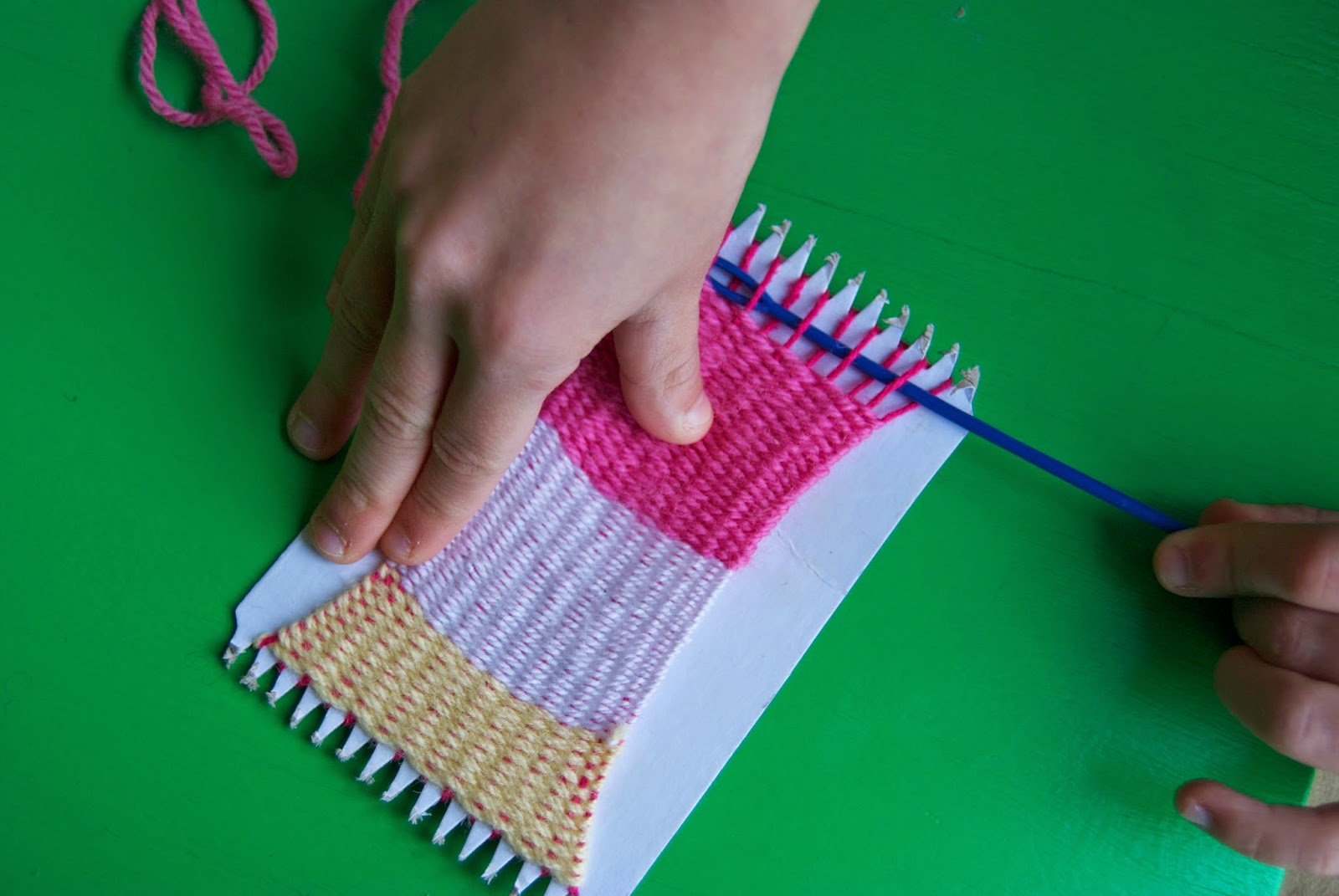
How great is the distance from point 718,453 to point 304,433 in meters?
0.35

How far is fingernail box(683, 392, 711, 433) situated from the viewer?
798mm

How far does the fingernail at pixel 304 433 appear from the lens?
2.72ft

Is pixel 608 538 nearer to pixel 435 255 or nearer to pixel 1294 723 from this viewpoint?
pixel 435 255

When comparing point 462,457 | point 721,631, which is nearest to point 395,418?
point 462,457

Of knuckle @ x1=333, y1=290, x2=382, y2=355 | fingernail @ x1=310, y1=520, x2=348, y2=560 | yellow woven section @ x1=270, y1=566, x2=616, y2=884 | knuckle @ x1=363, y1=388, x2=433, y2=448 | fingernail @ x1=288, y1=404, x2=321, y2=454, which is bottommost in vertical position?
yellow woven section @ x1=270, y1=566, x2=616, y2=884

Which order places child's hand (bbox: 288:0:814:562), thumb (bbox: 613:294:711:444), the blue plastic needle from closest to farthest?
child's hand (bbox: 288:0:814:562), thumb (bbox: 613:294:711:444), the blue plastic needle

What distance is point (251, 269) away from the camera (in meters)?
0.87

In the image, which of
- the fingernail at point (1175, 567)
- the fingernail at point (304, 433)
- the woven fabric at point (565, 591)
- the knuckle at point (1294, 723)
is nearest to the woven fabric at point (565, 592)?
the woven fabric at point (565, 591)

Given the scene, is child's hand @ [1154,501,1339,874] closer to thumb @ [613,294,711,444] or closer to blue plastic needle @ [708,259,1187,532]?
blue plastic needle @ [708,259,1187,532]

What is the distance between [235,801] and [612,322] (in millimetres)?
515

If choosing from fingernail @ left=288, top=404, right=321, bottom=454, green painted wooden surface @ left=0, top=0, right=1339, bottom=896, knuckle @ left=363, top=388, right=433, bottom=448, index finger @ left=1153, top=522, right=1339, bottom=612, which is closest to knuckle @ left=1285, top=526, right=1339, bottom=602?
index finger @ left=1153, top=522, right=1339, bottom=612

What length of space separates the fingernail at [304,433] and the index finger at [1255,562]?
2.35 feet

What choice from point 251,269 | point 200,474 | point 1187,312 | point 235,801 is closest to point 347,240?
point 251,269

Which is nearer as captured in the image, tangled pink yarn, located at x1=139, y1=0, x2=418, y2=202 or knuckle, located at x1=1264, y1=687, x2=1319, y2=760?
knuckle, located at x1=1264, y1=687, x2=1319, y2=760
